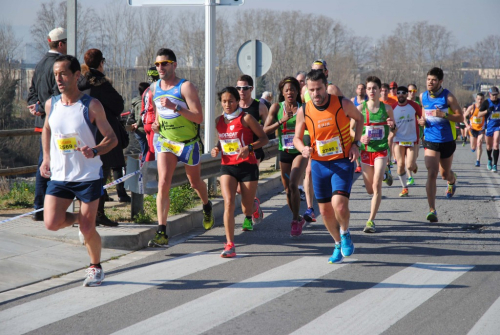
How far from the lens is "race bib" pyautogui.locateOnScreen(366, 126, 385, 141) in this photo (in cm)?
898

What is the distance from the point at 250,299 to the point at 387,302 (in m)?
1.13

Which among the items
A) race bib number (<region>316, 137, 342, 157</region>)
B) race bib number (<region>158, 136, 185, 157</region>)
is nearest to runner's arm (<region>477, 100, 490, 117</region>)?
race bib number (<region>316, 137, 342, 157</region>)

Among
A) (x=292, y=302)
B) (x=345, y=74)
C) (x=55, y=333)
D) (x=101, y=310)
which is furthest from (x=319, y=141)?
(x=345, y=74)

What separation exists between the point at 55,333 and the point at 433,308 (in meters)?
2.90

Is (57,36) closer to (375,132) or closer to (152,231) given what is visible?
(152,231)

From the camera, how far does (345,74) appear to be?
80875 mm

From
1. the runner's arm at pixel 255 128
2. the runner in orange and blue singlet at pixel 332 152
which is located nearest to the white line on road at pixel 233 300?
the runner in orange and blue singlet at pixel 332 152

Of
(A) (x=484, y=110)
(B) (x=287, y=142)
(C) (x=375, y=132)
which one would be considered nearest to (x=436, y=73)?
(C) (x=375, y=132)

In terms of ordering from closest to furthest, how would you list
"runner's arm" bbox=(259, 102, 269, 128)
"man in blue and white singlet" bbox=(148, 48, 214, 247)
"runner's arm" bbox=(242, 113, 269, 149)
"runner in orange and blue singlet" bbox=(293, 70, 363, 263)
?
"runner in orange and blue singlet" bbox=(293, 70, 363, 263), "man in blue and white singlet" bbox=(148, 48, 214, 247), "runner's arm" bbox=(242, 113, 269, 149), "runner's arm" bbox=(259, 102, 269, 128)

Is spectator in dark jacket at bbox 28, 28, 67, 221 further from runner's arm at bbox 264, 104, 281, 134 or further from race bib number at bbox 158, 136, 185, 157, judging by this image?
runner's arm at bbox 264, 104, 281, 134

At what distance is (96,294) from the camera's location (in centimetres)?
568

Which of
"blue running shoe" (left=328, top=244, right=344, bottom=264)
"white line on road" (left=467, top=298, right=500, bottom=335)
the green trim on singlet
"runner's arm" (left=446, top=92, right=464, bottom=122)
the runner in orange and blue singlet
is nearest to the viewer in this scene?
"white line on road" (left=467, top=298, right=500, bottom=335)

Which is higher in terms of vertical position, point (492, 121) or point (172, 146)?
point (492, 121)

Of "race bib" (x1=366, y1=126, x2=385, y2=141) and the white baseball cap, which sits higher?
the white baseball cap
